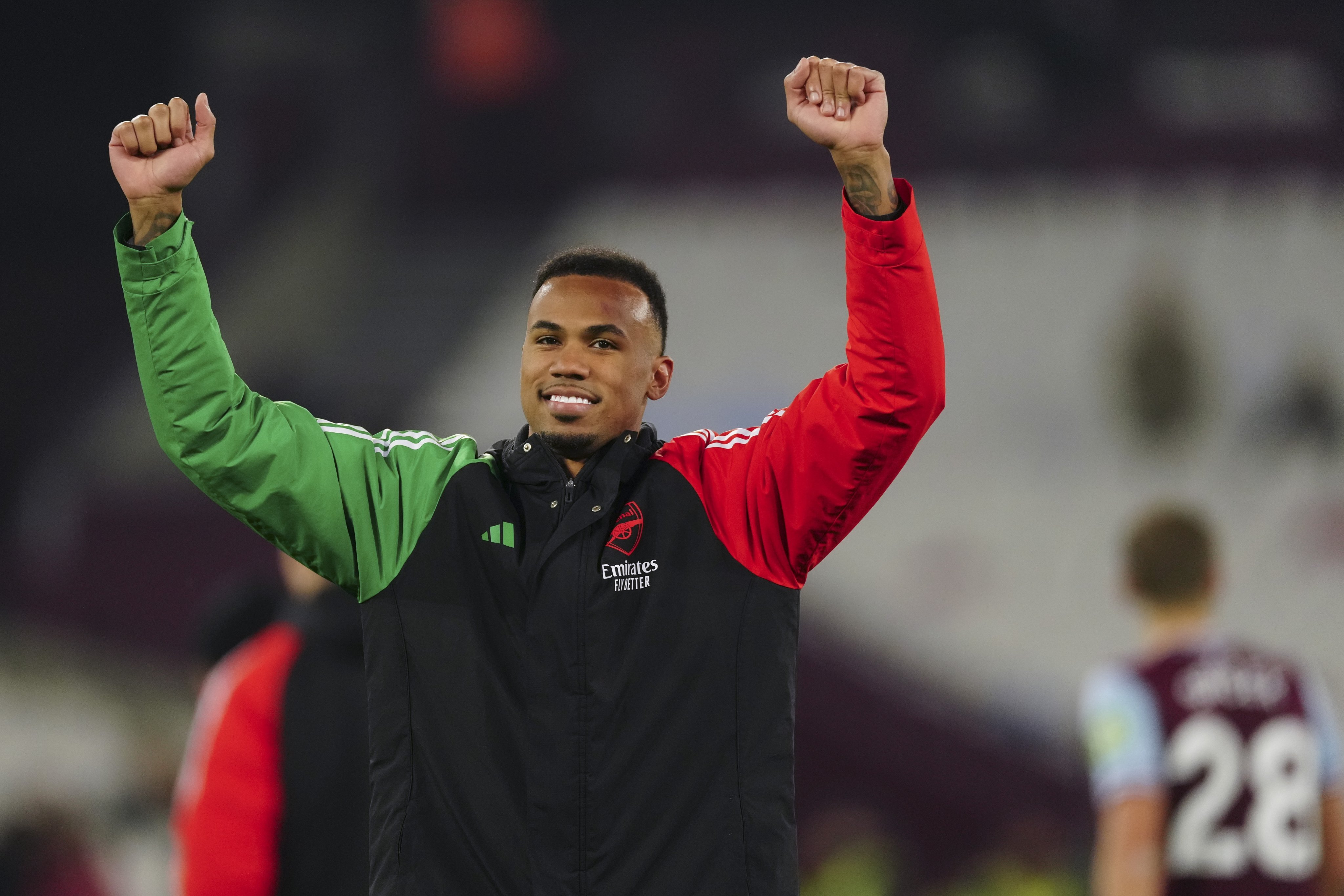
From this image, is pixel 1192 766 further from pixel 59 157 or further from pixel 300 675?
pixel 59 157

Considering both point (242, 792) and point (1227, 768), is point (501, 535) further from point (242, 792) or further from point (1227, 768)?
point (1227, 768)

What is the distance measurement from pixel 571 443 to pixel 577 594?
252 mm

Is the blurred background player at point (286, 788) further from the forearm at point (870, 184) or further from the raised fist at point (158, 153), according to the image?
the forearm at point (870, 184)

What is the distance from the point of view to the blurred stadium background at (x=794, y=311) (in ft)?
23.4

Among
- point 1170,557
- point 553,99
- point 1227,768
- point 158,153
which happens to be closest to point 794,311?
point 553,99

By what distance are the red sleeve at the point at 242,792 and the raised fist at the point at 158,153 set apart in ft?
4.75

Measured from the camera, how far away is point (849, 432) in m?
1.74

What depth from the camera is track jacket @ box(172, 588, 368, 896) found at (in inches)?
114

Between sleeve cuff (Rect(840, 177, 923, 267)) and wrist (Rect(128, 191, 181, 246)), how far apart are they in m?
0.89

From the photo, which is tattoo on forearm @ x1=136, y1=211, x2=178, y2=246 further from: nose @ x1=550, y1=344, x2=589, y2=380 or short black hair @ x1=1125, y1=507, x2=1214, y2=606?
short black hair @ x1=1125, y1=507, x2=1214, y2=606

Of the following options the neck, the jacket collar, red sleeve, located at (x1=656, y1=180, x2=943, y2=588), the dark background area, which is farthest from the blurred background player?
the dark background area

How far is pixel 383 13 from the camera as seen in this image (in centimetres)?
863

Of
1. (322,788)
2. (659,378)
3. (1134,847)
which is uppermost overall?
(659,378)

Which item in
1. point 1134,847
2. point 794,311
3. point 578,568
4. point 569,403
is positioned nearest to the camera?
point 578,568
